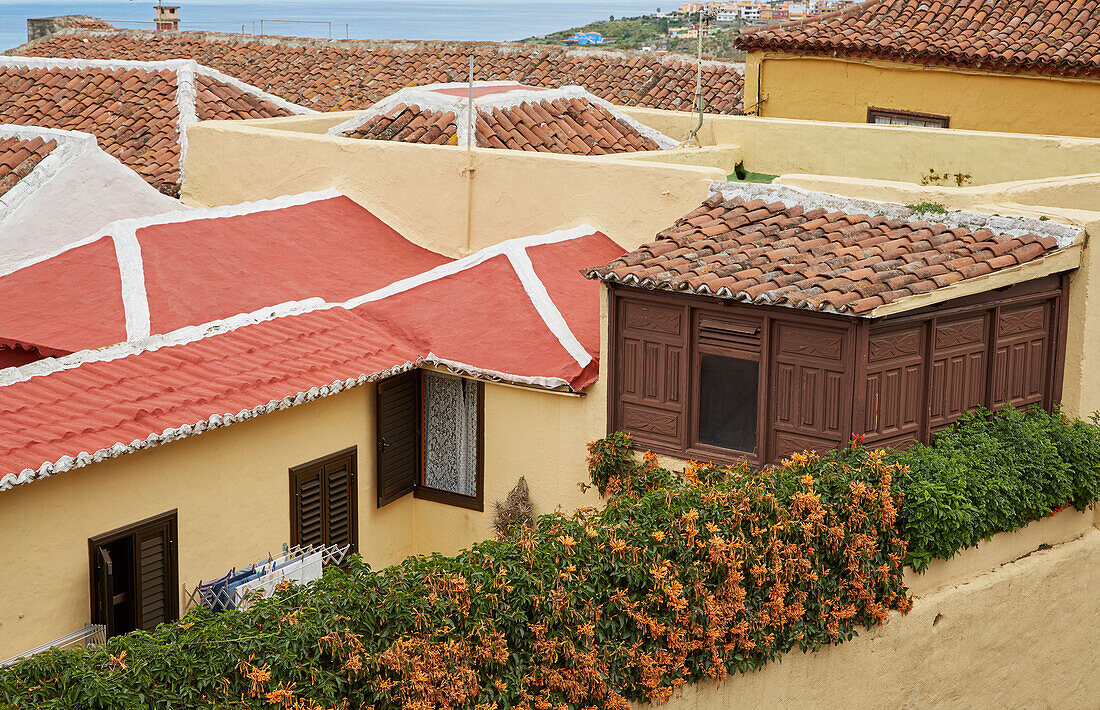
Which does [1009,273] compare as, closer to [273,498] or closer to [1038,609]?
[1038,609]

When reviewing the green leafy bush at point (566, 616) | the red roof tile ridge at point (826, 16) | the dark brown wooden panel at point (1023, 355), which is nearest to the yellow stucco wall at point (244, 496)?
the green leafy bush at point (566, 616)

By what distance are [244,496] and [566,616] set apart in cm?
361

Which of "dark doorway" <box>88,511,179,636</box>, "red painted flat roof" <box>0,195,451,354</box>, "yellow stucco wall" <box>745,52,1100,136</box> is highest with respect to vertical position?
"yellow stucco wall" <box>745,52,1100,136</box>

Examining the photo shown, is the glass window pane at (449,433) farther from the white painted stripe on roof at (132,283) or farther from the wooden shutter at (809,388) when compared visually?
the wooden shutter at (809,388)

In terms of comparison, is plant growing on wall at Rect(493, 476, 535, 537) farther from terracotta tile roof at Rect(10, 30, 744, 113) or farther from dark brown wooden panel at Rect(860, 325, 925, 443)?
terracotta tile roof at Rect(10, 30, 744, 113)

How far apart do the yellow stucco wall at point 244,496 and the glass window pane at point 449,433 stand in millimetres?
213

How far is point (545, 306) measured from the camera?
12148 mm

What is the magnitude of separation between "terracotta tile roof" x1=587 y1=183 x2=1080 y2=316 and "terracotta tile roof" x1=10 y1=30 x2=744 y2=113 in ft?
48.1

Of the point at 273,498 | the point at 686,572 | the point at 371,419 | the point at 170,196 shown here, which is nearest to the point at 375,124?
the point at 170,196

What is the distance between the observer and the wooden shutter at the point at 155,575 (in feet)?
30.9

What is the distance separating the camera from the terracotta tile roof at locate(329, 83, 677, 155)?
15695 millimetres

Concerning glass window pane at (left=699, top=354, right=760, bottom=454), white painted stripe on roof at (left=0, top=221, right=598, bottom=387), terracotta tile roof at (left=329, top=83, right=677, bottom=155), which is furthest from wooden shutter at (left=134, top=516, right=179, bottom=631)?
terracotta tile roof at (left=329, top=83, right=677, bottom=155)

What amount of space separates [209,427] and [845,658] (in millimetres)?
5015

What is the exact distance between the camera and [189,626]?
6770 millimetres
